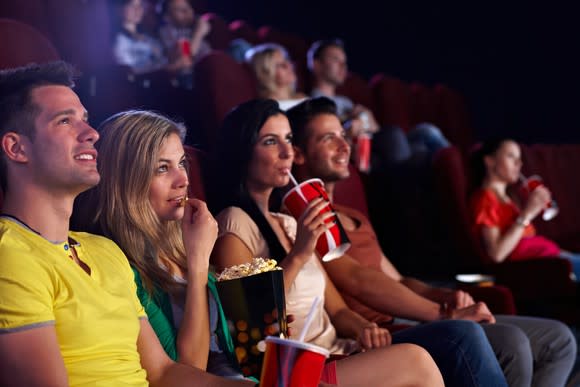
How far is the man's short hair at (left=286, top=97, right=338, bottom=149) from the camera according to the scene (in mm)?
1815

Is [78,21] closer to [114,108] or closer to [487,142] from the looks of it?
[114,108]

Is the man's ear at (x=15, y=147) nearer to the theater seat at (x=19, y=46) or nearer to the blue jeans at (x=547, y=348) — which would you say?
the theater seat at (x=19, y=46)

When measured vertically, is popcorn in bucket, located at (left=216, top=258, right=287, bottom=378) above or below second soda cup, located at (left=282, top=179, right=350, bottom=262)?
below

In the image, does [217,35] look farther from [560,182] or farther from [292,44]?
[560,182]

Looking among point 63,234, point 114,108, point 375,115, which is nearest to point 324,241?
point 63,234

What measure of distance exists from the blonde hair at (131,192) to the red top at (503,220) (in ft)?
5.17

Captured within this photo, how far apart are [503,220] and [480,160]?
254 millimetres

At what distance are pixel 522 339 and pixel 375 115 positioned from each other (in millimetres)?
2447

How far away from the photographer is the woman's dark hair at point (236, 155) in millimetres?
1522

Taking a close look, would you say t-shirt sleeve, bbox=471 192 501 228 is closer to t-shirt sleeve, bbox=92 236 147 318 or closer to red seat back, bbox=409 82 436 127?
red seat back, bbox=409 82 436 127

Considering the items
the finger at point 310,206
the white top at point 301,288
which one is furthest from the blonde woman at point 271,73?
the finger at point 310,206

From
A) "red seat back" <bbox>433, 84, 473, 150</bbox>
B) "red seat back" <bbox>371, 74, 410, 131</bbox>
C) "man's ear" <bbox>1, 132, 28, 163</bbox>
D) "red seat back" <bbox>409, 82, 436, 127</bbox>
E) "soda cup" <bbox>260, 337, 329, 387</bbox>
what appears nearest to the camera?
"soda cup" <bbox>260, 337, 329, 387</bbox>

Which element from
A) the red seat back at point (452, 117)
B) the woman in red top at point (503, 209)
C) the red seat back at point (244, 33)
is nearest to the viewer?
the woman in red top at point (503, 209)

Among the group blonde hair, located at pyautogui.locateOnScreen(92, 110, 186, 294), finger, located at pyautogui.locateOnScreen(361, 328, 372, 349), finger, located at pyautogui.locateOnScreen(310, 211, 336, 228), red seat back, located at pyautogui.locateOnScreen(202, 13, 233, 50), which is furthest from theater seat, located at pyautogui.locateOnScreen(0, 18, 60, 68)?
red seat back, located at pyautogui.locateOnScreen(202, 13, 233, 50)
